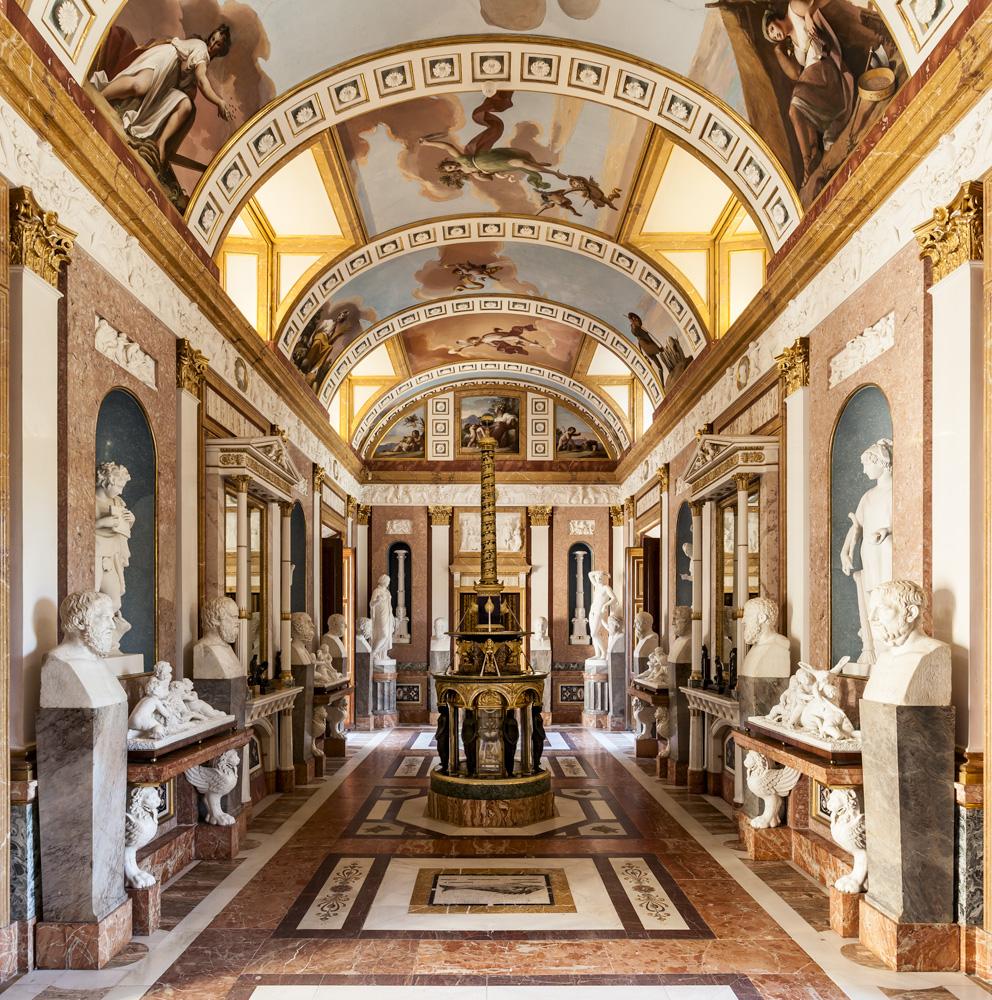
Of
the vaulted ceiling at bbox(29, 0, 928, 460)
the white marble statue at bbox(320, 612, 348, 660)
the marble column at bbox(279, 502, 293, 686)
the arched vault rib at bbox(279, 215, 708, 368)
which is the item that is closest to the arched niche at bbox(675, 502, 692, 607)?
the vaulted ceiling at bbox(29, 0, 928, 460)

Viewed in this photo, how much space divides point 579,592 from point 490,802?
497 inches

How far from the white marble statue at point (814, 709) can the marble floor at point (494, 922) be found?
1.35 metres

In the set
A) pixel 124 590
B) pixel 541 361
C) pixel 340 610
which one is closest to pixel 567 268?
pixel 541 361

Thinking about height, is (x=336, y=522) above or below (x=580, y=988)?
above

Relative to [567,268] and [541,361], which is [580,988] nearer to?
[567,268]

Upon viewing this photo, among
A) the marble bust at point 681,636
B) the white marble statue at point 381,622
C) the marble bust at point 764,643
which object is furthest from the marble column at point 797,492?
the white marble statue at point 381,622

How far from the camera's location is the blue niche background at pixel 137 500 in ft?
26.1

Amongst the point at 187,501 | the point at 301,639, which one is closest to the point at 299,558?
the point at 301,639

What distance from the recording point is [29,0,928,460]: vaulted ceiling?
8195mm

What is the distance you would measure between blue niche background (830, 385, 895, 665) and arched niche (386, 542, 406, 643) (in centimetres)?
1521

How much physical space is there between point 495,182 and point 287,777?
826 cm

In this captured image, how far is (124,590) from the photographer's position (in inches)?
319

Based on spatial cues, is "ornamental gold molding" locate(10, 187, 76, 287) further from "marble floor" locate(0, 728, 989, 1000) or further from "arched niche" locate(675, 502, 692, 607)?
"arched niche" locate(675, 502, 692, 607)

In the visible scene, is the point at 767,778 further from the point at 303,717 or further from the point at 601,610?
the point at 601,610
